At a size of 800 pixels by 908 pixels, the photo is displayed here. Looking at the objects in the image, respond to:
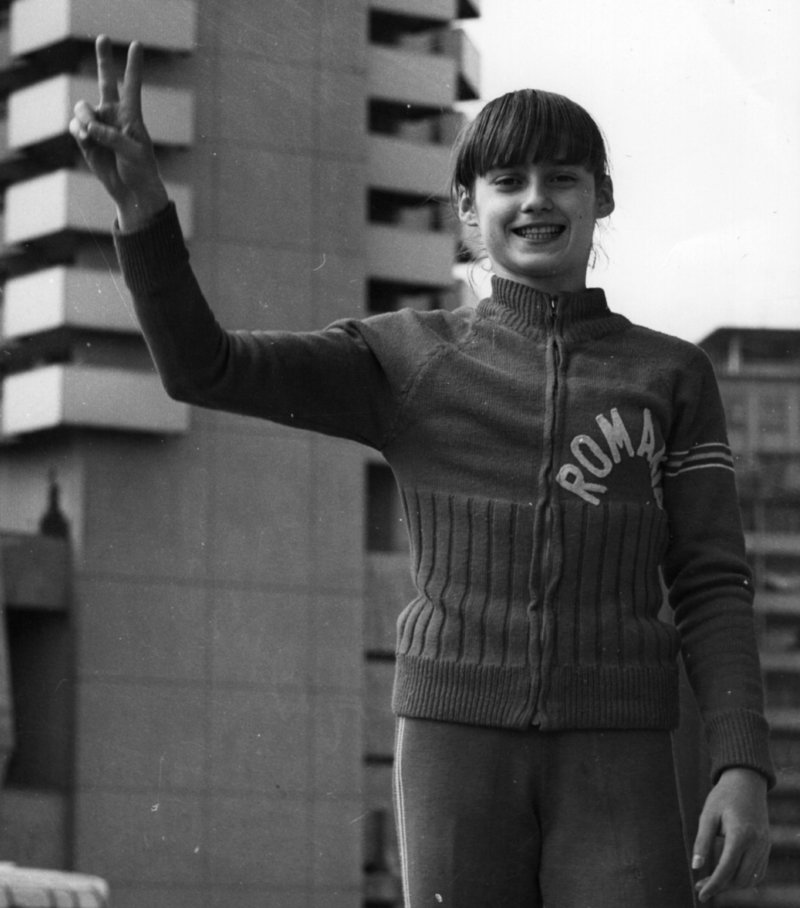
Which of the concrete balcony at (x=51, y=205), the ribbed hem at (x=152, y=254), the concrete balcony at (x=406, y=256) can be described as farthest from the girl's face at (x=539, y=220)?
the concrete balcony at (x=51, y=205)

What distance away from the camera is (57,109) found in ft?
24.8

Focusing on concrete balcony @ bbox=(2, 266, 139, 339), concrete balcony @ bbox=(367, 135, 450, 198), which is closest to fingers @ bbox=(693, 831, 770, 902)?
concrete balcony @ bbox=(367, 135, 450, 198)

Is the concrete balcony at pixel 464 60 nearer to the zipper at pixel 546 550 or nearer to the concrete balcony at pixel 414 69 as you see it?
the concrete balcony at pixel 414 69

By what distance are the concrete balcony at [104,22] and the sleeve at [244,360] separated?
5.66 feet

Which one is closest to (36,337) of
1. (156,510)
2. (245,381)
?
(156,510)

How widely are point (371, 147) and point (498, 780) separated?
4.20 meters

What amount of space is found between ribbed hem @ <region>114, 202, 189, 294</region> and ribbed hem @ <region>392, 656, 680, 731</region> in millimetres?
335

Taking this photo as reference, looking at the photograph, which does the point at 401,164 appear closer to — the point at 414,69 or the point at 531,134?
the point at 414,69

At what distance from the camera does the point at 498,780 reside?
45.1 inches

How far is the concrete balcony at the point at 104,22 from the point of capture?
12.8 feet

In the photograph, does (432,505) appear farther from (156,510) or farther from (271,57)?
(156,510)

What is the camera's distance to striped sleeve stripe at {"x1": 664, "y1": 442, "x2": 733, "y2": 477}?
1.26 meters

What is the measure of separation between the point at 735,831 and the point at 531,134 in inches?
21.3

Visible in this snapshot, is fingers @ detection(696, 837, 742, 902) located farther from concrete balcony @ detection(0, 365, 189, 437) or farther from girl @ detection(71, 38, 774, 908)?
concrete balcony @ detection(0, 365, 189, 437)
